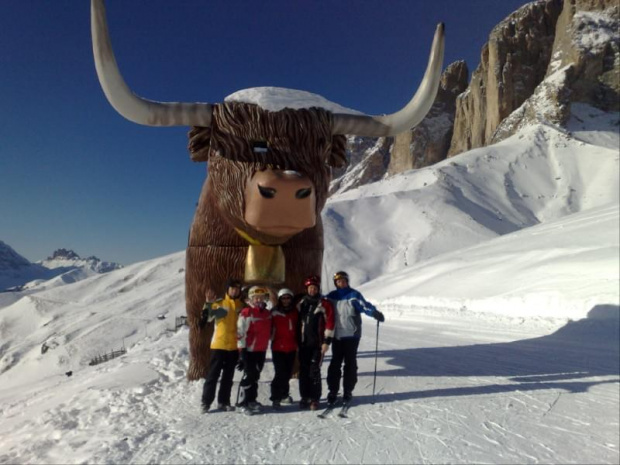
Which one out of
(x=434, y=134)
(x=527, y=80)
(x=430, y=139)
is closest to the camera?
(x=527, y=80)

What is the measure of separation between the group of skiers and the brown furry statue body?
343 mm

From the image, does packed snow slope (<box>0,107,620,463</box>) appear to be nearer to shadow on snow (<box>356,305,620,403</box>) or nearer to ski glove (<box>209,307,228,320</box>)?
shadow on snow (<box>356,305,620,403</box>)

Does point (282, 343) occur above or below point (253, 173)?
below

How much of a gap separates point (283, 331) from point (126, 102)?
2015mm

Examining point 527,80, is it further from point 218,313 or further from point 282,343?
point 218,313

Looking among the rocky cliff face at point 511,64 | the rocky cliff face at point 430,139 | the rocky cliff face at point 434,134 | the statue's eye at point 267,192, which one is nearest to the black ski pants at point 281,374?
the statue's eye at point 267,192

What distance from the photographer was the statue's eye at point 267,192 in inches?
106

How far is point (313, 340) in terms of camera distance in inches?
122

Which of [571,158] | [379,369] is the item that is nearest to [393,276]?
[379,369]

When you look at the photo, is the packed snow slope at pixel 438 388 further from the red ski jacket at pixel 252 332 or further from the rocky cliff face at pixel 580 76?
the rocky cliff face at pixel 580 76

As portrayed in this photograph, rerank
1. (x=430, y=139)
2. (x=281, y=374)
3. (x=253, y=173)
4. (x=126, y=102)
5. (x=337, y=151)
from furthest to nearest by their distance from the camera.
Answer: (x=430, y=139), (x=337, y=151), (x=281, y=374), (x=253, y=173), (x=126, y=102)

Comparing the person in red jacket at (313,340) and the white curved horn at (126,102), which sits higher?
the white curved horn at (126,102)

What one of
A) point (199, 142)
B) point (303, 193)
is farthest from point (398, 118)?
point (199, 142)

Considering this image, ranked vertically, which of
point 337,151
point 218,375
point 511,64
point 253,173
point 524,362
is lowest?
point 218,375
